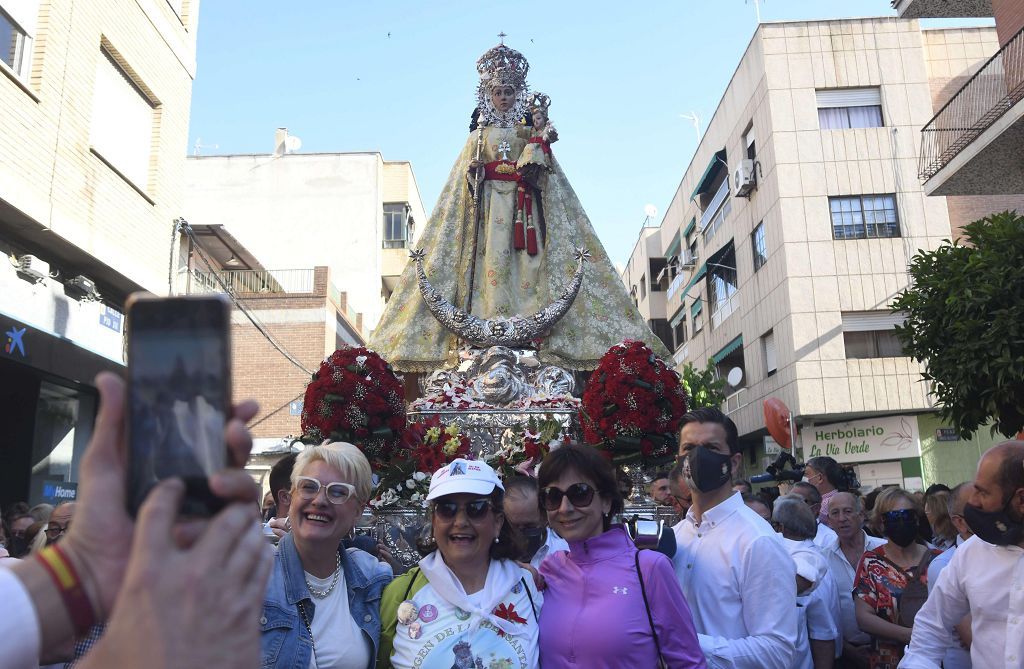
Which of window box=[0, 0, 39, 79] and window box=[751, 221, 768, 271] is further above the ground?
window box=[751, 221, 768, 271]

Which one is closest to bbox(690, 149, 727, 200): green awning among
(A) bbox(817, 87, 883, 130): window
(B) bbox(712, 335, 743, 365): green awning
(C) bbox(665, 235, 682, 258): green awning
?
(C) bbox(665, 235, 682, 258): green awning

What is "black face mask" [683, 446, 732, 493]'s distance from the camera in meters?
3.38

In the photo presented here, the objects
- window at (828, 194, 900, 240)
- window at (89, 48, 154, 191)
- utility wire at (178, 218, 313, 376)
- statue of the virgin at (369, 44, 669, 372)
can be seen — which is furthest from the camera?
window at (828, 194, 900, 240)

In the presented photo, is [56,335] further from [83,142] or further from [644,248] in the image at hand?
[644,248]

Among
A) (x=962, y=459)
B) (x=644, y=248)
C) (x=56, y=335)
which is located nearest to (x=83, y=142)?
(x=56, y=335)

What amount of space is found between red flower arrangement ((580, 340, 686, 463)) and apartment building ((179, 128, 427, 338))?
2487 cm

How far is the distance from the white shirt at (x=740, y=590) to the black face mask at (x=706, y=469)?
0.09m

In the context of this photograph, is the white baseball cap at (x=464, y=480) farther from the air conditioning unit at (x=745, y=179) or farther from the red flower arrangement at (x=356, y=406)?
the air conditioning unit at (x=745, y=179)

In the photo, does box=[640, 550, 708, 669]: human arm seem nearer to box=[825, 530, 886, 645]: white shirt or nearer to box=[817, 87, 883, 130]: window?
box=[825, 530, 886, 645]: white shirt

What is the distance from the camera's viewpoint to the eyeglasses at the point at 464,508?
309cm

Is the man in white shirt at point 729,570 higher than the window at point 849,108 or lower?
lower

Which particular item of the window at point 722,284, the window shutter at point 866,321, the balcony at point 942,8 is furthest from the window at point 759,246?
the balcony at point 942,8

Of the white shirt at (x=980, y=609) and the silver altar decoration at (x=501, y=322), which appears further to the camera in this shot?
the silver altar decoration at (x=501, y=322)

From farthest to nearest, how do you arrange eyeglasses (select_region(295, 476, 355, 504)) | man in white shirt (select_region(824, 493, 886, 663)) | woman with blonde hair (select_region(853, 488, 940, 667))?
man in white shirt (select_region(824, 493, 886, 663)) < woman with blonde hair (select_region(853, 488, 940, 667)) < eyeglasses (select_region(295, 476, 355, 504))
